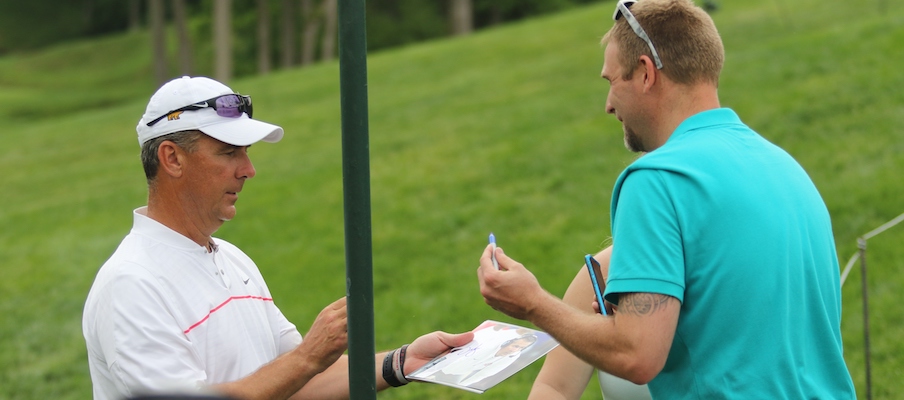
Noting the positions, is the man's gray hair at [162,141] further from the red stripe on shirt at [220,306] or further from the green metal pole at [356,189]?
the green metal pole at [356,189]

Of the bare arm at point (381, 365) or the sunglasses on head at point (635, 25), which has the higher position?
the sunglasses on head at point (635, 25)

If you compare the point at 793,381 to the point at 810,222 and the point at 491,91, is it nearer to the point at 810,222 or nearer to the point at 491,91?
the point at 810,222

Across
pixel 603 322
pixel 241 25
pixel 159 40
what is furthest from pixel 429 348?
pixel 241 25

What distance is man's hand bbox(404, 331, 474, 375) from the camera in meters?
2.98

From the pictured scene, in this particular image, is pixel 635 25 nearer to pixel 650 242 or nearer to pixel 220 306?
pixel 650 242

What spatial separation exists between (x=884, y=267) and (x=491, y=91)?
11.0 meters

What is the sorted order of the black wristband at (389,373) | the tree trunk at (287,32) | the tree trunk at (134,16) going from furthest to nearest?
1. the tree trunk at (134,16)
2. the tree trunk at (287,32)
3. the black wristband at (389,373)

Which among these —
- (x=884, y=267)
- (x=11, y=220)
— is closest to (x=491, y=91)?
(x=11, y=220)

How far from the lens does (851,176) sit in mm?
8266

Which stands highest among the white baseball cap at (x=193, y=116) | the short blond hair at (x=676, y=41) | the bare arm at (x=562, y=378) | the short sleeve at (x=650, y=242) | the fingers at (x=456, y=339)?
the short blond hair at (x=676, y=41)

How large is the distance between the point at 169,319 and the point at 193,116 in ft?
2.11

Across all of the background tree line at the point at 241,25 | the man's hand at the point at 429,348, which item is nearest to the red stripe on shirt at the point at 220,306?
the man's hand at the point at 429,348

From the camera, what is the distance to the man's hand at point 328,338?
8.63 feet

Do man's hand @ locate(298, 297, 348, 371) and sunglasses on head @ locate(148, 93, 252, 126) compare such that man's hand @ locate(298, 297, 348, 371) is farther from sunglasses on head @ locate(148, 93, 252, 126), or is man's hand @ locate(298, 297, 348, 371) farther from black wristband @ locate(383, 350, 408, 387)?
sunglasses on head @ locate(148, 93, 252, 126)
